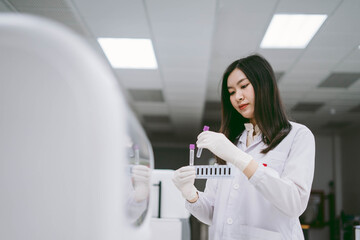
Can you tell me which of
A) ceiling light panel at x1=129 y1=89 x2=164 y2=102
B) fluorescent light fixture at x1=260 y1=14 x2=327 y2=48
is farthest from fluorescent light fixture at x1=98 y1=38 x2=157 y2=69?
fluorescent light fixture at x1=260 y1=14 x2=327 y2=48

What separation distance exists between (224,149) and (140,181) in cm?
38

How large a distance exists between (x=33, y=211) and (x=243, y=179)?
0.83 metres

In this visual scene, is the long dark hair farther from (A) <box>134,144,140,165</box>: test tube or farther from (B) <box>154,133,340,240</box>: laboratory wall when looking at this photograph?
(B) <box>154,133,340,240</box>: laboratory wall

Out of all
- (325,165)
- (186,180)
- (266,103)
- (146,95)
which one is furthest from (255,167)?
(325,165)

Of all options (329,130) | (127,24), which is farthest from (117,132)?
(329,130)

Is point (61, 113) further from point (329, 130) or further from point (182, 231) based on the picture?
point (329, 130)

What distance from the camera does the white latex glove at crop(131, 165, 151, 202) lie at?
25.9 inches

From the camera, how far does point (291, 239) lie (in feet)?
3.66

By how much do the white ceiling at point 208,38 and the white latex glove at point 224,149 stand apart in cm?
122

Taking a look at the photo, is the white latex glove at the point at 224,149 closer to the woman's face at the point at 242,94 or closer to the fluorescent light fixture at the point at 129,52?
the woman's face at the point at 242,94

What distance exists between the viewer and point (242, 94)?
1289 millimetres

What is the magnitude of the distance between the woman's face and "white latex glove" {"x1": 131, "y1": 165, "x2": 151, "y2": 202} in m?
0.61

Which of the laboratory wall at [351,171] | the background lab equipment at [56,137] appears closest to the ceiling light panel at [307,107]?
the laboratory wall at [351,171]

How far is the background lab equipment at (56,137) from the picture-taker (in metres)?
0.47
